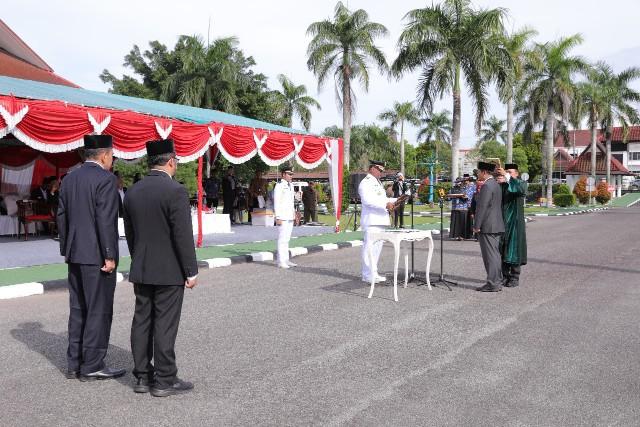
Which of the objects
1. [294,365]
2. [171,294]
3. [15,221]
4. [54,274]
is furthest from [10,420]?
[15,221]

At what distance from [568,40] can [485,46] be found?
1468 cm

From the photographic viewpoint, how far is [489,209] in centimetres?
890

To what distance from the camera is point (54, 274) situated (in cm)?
1004

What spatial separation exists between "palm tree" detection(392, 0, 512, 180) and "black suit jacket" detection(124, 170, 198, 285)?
26.1 metres

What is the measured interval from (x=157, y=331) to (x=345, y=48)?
3229 centimetres

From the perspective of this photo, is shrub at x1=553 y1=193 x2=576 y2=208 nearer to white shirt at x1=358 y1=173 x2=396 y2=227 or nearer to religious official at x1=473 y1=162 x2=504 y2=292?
religious official at x1=473 y1=162 x2=504 y2=292

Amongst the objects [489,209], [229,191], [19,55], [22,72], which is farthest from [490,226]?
[19,55]

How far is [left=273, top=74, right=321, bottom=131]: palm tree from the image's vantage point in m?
47.3

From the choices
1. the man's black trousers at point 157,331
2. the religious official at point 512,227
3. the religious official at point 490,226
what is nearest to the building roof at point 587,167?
the religious official at point 512,227

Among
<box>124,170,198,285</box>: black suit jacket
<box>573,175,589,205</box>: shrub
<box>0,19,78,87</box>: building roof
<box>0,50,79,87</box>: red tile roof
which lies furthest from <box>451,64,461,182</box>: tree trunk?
<box>124,170,198,285</box>: black suit jacket

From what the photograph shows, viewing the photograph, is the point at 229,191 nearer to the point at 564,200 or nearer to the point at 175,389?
the point at 175,389

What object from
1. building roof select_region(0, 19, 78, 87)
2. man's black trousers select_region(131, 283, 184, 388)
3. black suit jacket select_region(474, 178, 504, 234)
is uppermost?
building roof select_region(0, 19, 78, 87)

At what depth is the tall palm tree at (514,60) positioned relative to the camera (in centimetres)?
2980

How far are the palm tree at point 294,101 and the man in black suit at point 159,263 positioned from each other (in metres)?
43.3
